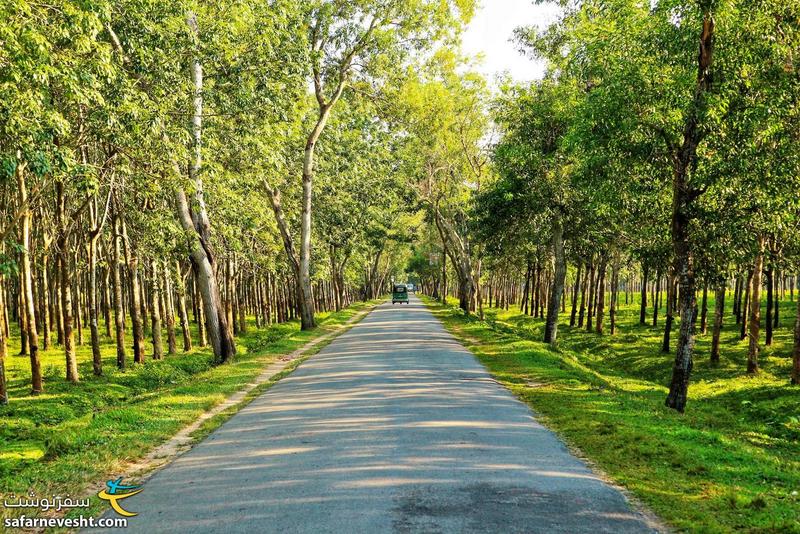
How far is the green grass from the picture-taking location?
668 cm

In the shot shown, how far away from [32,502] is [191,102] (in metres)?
12.7

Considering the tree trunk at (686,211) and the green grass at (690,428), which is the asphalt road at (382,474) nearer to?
the green grass at (690,428)

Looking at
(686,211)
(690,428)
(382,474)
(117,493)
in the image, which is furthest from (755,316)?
(117,493)

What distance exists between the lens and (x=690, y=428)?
10.6 meters

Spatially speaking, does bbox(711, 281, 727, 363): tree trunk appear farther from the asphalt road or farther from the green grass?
the asphalt road

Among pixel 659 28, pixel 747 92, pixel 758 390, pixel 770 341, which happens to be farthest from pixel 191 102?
pixel 770 341

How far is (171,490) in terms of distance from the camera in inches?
286

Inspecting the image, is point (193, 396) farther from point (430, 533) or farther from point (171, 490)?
point (430, 533)

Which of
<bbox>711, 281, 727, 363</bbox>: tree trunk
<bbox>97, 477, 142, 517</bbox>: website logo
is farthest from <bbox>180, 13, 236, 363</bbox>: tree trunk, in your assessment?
<bbox>711, 281, 727, 363</bbox>: tree trunk

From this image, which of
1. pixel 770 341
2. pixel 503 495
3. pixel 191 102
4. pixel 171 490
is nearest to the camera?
pixel 503 495

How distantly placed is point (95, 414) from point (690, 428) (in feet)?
35.3

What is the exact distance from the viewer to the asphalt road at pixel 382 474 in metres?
6.02

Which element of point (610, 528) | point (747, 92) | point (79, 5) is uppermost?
point (79, 5)

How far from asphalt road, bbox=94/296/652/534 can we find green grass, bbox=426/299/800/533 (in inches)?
25.6
